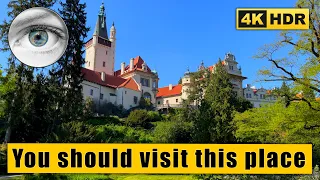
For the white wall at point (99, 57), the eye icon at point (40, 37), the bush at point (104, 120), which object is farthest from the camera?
the white wall at point (99, 57)

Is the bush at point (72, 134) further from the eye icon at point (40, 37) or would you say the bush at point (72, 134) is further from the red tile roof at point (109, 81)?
the red tile roof at point (109, 81)

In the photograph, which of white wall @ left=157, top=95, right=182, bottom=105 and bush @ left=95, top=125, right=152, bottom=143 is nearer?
bush @ left=95, top=125, right=152, bottom=143

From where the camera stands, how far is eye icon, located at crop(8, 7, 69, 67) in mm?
3994

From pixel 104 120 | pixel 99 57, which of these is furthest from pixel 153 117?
pixel 99 57

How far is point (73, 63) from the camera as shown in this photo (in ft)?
80.5

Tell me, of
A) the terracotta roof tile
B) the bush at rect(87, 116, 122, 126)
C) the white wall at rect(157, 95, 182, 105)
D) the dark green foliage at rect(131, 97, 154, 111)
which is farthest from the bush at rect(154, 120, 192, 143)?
the white wall at rect(157, 95, 182, 105)

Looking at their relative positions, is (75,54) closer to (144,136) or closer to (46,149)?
(144,136)

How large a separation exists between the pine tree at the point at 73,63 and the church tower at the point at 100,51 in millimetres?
26775

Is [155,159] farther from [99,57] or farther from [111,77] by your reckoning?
[99,57]

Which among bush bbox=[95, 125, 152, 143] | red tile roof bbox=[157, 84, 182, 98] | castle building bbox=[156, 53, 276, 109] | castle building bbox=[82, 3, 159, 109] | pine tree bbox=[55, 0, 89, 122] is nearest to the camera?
pine tree bbox=[55, 0, 89, 122]

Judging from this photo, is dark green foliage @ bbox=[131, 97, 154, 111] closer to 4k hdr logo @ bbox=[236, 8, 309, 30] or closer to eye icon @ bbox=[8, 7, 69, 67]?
4k hdr logo @ bbox=[236, 8, 309, 30]

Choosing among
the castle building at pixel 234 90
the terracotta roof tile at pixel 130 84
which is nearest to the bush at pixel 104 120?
the castle building at pixel 234 90

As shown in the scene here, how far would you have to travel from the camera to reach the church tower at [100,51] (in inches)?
2078

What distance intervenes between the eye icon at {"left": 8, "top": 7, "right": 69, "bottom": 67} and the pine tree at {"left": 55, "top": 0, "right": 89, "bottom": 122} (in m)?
18.4
